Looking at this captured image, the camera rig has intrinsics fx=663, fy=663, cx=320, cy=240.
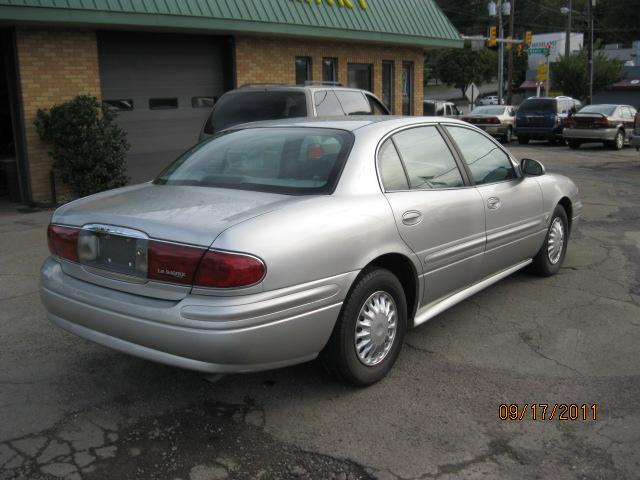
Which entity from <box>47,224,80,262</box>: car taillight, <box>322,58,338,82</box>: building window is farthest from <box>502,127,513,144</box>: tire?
<box>47,224,80,262</box>: car taillight

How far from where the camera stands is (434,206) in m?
4.29

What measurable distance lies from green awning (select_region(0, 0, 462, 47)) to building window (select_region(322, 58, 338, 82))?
3.28 ft

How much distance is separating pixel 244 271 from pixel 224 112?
6257 millimetres

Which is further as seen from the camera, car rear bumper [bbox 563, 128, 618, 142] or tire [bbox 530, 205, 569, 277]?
car rear bumper [bbox 563, 128, 618, 142]

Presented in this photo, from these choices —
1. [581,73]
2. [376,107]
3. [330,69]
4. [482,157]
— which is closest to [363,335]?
[482,157]

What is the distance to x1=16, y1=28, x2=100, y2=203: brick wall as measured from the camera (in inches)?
408

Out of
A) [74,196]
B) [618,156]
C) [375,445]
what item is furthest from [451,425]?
[618,156]

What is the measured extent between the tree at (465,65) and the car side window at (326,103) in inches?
2274

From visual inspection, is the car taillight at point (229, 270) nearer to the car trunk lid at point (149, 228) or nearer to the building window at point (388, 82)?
the car trunk lid at point (149, 228)

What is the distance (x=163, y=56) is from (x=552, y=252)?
885cm

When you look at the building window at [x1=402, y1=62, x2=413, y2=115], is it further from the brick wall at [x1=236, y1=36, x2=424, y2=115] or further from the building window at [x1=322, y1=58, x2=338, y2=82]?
the building window at [x1=322, y1=58, x2=338, y2=82]

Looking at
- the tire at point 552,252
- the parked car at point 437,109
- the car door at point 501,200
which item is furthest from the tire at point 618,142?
the car door at point 501,200

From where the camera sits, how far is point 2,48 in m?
10.7

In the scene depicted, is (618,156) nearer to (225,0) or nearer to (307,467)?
(225,0)
